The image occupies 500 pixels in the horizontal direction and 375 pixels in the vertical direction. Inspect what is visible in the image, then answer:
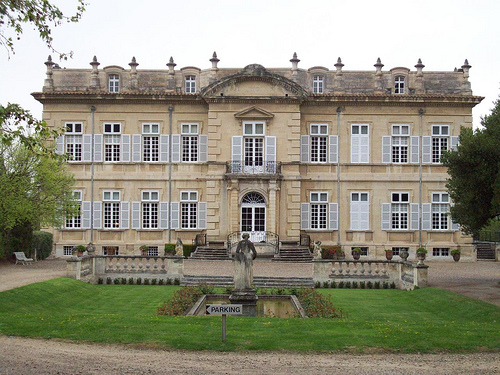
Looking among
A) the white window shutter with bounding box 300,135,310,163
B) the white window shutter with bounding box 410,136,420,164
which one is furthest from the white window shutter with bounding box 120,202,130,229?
the white window shutter with bounding box 410,136,420,164

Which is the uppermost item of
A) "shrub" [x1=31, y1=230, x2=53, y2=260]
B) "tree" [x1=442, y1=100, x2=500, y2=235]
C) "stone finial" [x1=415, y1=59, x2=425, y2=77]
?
"stone finial" [x1=415, y1=59, x2=425, y2=77]

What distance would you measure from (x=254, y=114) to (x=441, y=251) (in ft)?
41.6

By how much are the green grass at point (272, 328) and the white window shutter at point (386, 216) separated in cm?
1583

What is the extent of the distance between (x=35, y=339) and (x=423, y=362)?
7.20m

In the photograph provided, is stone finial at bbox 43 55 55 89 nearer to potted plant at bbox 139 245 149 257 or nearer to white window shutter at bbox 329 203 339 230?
potted plant at bbox 139 245 149 257

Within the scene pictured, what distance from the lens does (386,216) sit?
113ft

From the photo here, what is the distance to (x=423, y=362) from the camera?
1088 centimetres

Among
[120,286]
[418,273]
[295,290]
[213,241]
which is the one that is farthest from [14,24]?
[213,241]

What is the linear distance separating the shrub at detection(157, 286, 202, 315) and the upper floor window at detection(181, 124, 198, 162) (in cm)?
1481

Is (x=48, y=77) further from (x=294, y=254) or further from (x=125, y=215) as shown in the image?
(x=294, y=254)

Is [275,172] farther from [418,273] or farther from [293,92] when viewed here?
[418,273]

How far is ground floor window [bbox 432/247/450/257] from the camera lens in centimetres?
3447

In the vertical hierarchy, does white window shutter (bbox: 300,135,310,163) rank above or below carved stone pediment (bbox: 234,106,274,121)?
below

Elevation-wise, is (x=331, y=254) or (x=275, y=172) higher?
(x=275, y=172)
